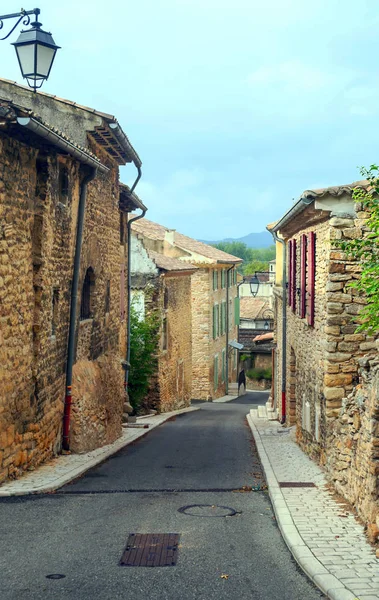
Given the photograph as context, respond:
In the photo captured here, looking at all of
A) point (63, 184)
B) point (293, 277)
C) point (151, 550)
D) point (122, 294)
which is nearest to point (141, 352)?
point (122, 294)

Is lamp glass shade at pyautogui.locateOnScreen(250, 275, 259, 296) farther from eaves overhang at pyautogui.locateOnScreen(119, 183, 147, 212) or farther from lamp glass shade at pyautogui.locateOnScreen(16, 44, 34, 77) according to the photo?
lamp glass shade at pyautogui.locateOnScreen(16, 44, 34, 77)

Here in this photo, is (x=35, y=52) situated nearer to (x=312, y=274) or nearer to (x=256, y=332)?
(x=312, y=274)

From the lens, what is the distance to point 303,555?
281 inches

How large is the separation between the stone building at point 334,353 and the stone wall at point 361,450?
0.01 metres

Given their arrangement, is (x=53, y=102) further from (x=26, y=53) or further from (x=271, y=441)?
(x=271, y=441)

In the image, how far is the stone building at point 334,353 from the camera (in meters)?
8.70

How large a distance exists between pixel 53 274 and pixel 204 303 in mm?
25465

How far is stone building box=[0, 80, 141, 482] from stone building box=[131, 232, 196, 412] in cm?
710

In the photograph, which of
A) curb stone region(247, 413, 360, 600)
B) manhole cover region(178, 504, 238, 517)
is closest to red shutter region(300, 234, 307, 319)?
curb stone region(247, 413, 360, 600)

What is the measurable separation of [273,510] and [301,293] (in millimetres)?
6998

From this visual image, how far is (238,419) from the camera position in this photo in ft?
86.1

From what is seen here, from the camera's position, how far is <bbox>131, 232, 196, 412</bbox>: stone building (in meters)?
25.8

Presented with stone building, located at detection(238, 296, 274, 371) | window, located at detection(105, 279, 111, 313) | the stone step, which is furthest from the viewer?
stone building, located at detection(238, 296, 274, 371)

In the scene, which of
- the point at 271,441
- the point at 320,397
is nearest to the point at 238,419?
the point at 271,441
